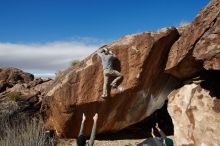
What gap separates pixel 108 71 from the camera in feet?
45.1

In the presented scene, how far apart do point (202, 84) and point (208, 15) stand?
6.62 feet

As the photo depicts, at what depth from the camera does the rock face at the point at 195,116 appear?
1126 centimetres

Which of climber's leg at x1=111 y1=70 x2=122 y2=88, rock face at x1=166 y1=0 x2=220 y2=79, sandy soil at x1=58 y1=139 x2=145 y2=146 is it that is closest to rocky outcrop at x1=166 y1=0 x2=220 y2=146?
rock face at x1=166 y1=0 x2=220 y2=79

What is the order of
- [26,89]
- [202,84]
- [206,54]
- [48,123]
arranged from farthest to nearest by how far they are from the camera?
[26,89], [48,123], [202,84], [206,54]

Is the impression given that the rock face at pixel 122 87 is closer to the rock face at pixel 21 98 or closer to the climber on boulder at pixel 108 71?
the climber on boulder at pixel 108 71

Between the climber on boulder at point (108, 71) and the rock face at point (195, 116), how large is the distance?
73.8 inches

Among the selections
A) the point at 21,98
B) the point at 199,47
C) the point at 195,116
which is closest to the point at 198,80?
the point at 195,116

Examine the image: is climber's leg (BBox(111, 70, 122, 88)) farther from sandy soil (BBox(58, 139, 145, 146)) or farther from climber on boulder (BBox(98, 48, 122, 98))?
sandy soil (BBox(58, 139, 145, 146))

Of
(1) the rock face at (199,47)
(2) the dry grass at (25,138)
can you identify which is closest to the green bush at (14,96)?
(2) the dry grass at (25,138)

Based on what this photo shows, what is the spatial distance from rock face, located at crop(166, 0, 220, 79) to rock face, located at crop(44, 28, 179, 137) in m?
0.89

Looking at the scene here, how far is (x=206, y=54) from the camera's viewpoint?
10.2 m

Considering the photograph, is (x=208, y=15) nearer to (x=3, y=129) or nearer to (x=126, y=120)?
(x=126, y=120)

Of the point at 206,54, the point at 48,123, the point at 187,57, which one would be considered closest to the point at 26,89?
the point at 48,123

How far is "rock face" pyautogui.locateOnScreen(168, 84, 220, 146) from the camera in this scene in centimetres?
1126
